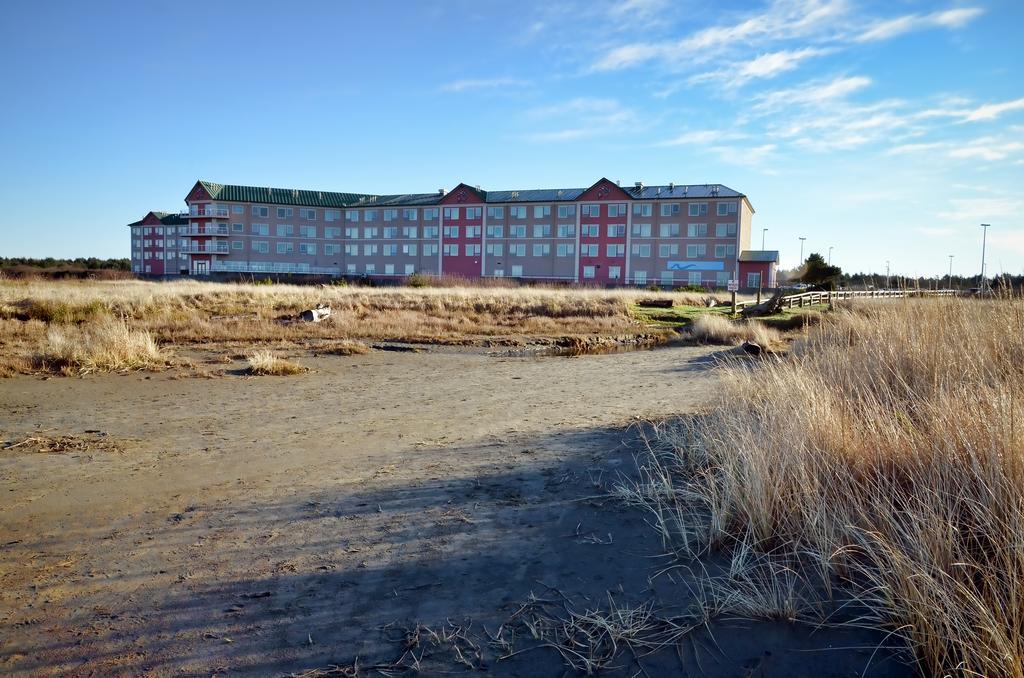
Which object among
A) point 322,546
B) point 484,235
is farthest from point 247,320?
point 484,235

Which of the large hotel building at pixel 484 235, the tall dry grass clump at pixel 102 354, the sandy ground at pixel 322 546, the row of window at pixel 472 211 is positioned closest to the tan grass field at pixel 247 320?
the tall dry grass clump at pixel 102 354

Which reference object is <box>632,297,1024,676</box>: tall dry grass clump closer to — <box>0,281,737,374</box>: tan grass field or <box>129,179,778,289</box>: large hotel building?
<box>0,281,737,374</box>: tan grass field

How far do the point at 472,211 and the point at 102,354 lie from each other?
7219 cm

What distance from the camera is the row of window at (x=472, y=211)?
241 ft

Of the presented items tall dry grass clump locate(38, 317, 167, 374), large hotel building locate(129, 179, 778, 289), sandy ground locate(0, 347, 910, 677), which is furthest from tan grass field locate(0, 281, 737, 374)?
large hotel building locate(129, 179, 778, 289)

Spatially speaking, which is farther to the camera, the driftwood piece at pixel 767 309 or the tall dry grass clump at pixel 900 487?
the driftwood piece at pixel 767 309

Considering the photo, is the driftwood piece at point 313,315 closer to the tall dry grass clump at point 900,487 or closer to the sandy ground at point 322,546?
the sandy ground at point 322,546

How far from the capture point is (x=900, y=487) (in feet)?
14.3

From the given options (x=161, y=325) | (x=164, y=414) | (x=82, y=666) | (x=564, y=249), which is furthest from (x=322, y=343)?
(x=564, y=249)

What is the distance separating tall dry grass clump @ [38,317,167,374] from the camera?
43.6ft

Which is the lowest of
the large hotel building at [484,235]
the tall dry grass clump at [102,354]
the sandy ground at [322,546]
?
the sandy ground at [322,546]

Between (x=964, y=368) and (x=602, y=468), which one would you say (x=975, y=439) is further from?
(x=602, y=468)

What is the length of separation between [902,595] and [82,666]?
4062mm

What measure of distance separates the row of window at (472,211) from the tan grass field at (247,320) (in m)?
38.7
